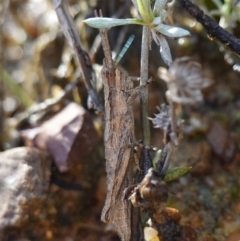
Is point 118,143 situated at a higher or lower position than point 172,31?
lower

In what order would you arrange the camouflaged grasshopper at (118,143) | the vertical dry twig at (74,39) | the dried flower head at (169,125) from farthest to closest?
the vertical dry twig at (74,39), the camouflaged grasshopper at (118,143), the dried flower head at (169,125)

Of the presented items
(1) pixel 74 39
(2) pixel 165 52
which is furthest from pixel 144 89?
(1) pixel 74 39

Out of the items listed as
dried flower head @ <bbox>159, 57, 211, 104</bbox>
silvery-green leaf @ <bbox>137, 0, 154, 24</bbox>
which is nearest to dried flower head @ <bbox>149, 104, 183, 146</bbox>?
dried flower head @ <bbox>159, 57, 211, 104</bbox>

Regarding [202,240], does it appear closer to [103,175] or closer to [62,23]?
[103,175]

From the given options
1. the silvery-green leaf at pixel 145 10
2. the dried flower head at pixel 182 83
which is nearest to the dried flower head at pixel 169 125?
the dried flower head at pixel 182 83

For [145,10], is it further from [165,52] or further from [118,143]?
[118,143]

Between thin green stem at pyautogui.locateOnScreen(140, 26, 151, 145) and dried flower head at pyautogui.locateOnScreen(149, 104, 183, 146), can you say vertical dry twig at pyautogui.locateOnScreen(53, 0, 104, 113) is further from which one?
dried flower head at pyautogui.locateOnScreen(149, 104, 183, 146)

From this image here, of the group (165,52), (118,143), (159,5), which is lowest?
(118,143)

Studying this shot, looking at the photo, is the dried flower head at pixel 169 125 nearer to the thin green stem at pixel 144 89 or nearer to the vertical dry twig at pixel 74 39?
the thin green stem at pixel 144 89
